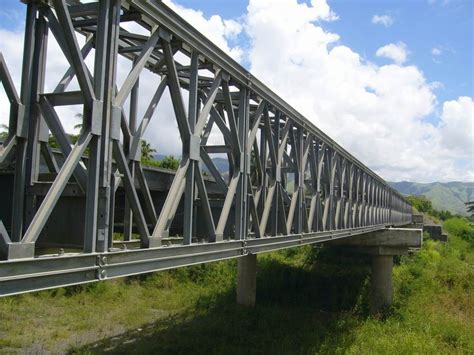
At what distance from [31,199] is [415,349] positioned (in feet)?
59.9

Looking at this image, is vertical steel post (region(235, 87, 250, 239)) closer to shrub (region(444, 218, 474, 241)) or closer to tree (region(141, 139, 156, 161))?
tree (region(141, 139, 156, 161))

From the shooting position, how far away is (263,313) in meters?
24.0

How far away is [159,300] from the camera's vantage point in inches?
1061

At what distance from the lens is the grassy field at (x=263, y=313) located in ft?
63.8

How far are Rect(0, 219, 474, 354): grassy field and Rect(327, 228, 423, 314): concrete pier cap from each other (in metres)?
0.93

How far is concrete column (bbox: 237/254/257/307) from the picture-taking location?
962 inches

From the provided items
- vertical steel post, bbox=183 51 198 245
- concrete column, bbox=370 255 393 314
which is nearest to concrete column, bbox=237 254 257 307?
concrete column, bbox=370 255 393 314

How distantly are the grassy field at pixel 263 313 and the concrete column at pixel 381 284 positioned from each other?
28.1 inches

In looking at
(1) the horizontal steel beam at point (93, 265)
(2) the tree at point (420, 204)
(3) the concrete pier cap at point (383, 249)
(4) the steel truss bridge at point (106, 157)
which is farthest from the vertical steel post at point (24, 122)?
(2) the tree at point (420, 204)

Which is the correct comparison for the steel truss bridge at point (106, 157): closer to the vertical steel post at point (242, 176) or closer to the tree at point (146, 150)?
the vertical steel post at point (242, 176)

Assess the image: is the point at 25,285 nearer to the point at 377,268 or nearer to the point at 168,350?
the point at 168,350

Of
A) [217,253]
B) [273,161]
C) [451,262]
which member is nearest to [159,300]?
[273,161]

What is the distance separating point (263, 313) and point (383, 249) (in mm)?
8958

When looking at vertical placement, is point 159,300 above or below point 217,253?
below
